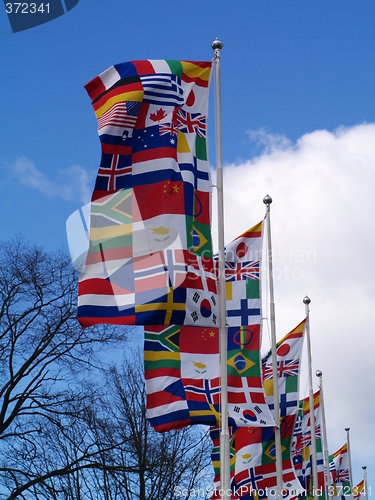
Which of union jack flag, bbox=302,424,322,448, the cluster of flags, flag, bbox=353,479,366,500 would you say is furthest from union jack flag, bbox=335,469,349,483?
the cluster of flags

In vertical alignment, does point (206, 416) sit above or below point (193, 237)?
below

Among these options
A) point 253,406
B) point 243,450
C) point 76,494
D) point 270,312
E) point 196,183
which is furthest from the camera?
point 76,494

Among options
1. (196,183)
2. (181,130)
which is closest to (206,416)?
(196,183)

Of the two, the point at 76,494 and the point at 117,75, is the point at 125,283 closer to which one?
the point at 117,75

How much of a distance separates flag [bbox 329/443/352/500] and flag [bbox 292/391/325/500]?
777 centimetres

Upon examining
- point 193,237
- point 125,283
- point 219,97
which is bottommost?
point 125,283

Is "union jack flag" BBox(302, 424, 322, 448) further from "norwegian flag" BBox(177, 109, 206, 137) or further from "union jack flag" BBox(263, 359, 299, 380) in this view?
"norwegian flag" BBox(177, 109, 206, 137)

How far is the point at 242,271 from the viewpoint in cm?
1591

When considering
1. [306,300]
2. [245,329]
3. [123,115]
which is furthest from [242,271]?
[306,300]

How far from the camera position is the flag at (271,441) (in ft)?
59.1

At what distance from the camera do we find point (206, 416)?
38.1 feet

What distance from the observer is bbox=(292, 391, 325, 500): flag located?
2359 centimetres

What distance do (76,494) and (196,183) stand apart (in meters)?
16.0

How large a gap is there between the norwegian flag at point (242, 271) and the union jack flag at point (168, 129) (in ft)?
15.9
